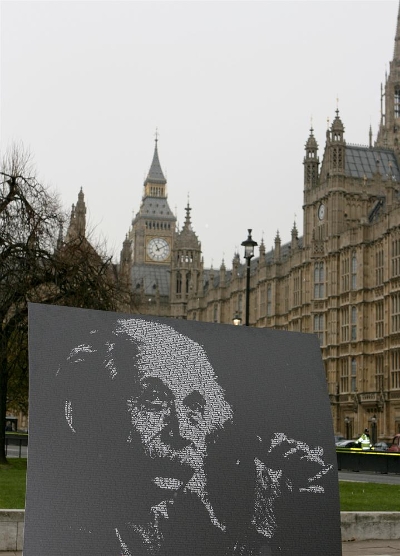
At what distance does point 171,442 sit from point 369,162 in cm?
6459

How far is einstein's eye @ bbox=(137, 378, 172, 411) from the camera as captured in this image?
10453 mm

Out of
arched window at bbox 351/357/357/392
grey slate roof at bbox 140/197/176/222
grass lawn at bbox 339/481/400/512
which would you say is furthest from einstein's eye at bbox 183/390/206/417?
grey slate roof at bbox 140/197/176/222

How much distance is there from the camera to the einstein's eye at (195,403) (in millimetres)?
10734

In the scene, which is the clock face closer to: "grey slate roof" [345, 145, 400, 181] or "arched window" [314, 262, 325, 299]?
"grey slate roof" [345, 145, 400, 181]

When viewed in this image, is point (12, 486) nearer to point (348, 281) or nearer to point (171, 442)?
point (171, 442)

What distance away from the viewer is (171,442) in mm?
10398

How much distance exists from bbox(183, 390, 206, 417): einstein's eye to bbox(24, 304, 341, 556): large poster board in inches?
0.5

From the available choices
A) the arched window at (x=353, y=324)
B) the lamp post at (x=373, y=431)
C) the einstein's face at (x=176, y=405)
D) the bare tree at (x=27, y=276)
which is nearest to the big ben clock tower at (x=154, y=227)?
the arched window at (x=353, y=324)

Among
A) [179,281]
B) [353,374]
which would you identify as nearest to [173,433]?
[353,374]

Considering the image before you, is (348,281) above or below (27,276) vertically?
above

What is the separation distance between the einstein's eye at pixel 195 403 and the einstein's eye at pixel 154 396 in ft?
0.81

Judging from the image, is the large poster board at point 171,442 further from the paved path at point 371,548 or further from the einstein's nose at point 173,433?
the paved path at point 371,548

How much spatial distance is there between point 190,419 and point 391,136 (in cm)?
10032

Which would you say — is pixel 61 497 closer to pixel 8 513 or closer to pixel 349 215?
pixel 8 513
